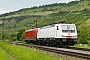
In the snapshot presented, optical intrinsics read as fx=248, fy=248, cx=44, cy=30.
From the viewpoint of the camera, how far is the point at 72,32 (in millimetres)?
34250


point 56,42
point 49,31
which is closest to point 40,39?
point 49,31

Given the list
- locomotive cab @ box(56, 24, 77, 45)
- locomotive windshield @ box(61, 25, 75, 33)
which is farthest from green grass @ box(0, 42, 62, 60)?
locomotive windshield @ box(61, 25, 75, 33)

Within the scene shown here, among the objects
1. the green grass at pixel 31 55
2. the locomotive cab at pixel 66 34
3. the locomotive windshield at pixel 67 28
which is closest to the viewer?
the green grass at pixel 31 55

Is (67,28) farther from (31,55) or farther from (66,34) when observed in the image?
(31,55)

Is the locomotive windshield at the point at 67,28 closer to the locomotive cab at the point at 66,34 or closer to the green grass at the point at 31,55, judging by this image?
the locomotive cab at the point at 66,34

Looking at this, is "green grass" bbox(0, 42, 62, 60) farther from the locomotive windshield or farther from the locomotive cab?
the locomotive windshield

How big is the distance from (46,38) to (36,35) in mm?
9252

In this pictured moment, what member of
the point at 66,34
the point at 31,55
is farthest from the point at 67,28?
the point at 31,55

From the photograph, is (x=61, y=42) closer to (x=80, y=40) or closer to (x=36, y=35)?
(x=36, y=35)

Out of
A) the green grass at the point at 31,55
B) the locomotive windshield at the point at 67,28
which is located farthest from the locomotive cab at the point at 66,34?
the green grass at the point at 31,55

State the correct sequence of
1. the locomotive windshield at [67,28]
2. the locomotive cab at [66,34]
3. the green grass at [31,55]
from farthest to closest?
the locomotive windshield at [67,28], the locomotive cab at [66,34], the green grass at [31,55]

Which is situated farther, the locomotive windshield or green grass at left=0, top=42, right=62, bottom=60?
the locomotive windshield

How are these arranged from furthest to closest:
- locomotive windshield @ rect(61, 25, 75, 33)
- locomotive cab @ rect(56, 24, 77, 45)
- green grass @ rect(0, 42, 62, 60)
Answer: locomotive windshield @ rect(61, 25, 75, 33), locomotive cab @ rect(56, 24, 77, 45), green grass @ rect(0, 42, 62, 60)

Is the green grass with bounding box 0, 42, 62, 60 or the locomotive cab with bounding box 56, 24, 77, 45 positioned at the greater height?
the locomotive cab with bounding box 56, 24, 77, 45
